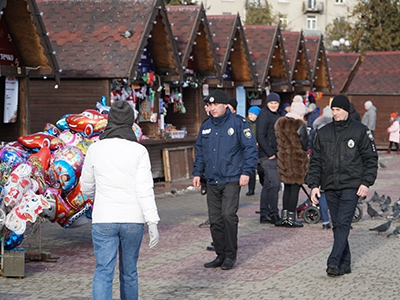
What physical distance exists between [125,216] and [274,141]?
7.56 m

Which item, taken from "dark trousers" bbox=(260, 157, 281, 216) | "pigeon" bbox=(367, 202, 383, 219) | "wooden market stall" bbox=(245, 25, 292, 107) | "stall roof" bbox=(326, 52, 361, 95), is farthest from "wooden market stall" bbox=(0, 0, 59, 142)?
"stall roof" bbox=(326, 52, 361, 95)

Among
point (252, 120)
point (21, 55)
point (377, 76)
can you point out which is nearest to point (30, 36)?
point (21, 55)

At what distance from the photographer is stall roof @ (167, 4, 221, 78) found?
22.5 metres

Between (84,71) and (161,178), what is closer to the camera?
(84,71)

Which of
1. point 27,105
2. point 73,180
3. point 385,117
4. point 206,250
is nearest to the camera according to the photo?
point 73,180

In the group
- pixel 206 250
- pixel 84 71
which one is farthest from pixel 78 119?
pixel 84 71

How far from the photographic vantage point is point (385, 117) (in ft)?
130

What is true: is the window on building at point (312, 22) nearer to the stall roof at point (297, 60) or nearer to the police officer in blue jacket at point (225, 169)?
the stall roof at point (297, 60)

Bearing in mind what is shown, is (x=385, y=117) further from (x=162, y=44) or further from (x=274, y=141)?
(x=274, y=141)

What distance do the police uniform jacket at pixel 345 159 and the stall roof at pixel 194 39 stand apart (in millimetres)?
12193

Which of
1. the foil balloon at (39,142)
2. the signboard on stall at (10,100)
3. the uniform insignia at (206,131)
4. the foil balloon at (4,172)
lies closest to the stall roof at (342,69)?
the signboard on stall at (10,100)

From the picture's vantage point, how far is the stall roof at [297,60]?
30906 mm

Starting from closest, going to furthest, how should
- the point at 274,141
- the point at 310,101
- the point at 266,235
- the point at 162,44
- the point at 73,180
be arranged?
1. the point at 73,180
2. the point at 266,235
3. the point at 274,141
4. the point at 162,44
5. the point at 310,101

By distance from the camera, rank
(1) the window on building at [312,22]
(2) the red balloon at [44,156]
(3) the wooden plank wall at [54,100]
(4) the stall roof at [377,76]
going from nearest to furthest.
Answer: (2) the red balloon at [44,156] < (3) the wooden plank wall at [54,100] < (4) the stall roof at [377,76] < (1) the window on building at [312,22]
